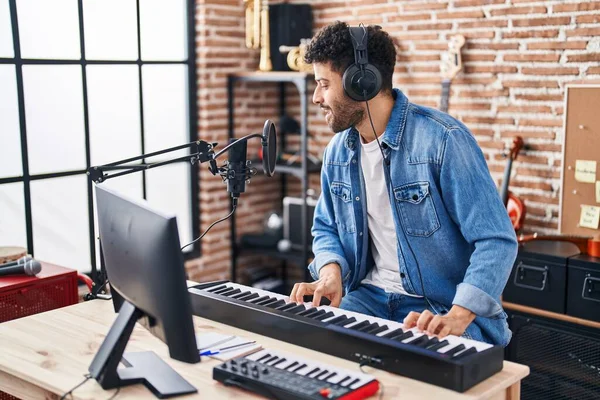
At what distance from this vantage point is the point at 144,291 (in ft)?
5.73

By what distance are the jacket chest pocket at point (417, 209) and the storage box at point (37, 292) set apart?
52.4 inches

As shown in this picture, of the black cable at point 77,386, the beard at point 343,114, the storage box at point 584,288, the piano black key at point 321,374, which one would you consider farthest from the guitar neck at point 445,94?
the black cable at point 77,386

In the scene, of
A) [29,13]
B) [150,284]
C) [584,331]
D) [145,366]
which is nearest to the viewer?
[150,284]

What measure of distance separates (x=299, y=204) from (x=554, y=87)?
152 centimetres

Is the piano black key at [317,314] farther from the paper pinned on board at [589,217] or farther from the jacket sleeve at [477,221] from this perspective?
the paper pinned on board at [589,217]

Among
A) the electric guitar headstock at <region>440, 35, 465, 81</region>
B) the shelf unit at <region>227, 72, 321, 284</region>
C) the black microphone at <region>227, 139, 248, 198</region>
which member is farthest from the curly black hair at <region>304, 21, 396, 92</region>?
the shelf unit at <region>227, 72, 321, 284</region>

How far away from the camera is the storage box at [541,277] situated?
3.36 meters

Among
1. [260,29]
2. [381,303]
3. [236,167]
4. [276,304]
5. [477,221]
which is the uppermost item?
[260,29]

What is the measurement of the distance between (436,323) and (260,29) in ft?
9.79

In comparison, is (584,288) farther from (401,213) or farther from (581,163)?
(401,213)

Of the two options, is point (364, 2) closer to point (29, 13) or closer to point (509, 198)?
point (509, 198)

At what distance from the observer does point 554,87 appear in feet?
12.2

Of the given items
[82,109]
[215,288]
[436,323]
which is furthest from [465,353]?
[82,109]

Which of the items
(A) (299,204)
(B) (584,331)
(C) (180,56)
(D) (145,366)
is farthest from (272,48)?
(D) (145,366)
